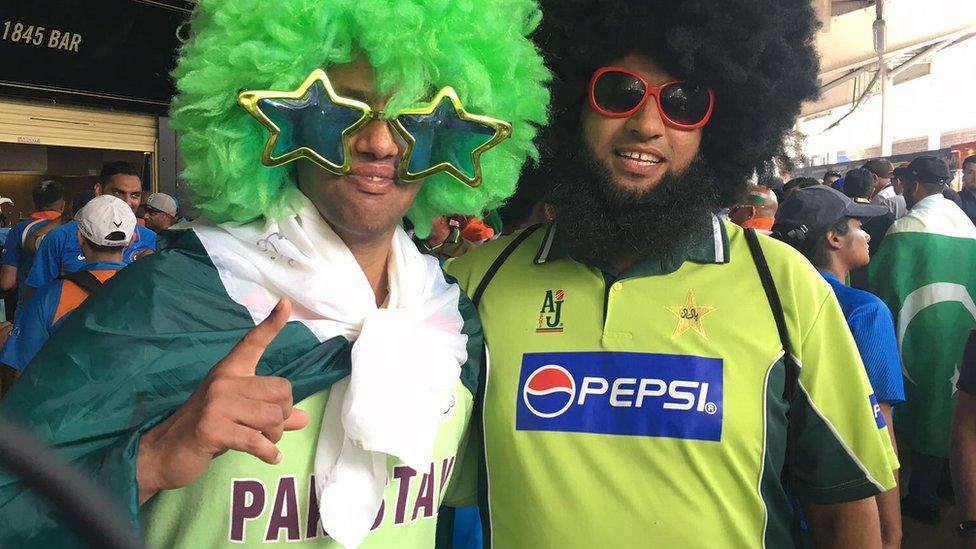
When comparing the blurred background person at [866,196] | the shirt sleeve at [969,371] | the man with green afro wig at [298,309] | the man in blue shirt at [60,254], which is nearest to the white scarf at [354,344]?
the man with green afro wig at [298,309]

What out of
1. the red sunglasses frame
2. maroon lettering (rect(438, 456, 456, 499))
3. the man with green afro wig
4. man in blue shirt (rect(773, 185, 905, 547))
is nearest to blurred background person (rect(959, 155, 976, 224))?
man in blue shirt (rect(773, 185, 905, 547))

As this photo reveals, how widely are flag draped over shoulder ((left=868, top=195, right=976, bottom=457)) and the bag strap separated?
305 cm

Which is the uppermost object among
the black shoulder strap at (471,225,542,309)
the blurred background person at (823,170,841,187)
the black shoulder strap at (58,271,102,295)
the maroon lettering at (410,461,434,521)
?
the blurred background person at (823,170,841,187)

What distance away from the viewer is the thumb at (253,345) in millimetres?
1306

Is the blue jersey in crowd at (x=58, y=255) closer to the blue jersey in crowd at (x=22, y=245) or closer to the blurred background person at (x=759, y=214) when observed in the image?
the blue jersey in crowd at (x=22, y=245)

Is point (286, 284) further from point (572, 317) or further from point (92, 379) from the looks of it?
point (572, 317)

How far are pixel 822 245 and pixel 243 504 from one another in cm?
302

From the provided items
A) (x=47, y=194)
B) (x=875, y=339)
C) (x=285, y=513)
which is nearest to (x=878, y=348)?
(x=875, y=339)

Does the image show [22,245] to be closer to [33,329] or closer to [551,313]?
[33,329]

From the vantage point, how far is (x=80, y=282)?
3803 millimetres

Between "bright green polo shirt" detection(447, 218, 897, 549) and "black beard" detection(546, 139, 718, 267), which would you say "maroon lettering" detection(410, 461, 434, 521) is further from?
"black beard" detection(546, 139, 718, 267)

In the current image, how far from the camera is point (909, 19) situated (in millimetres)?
15930

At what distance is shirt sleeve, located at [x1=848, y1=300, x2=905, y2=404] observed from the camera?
3.06 metres

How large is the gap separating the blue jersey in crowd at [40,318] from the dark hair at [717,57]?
2.60 meters
